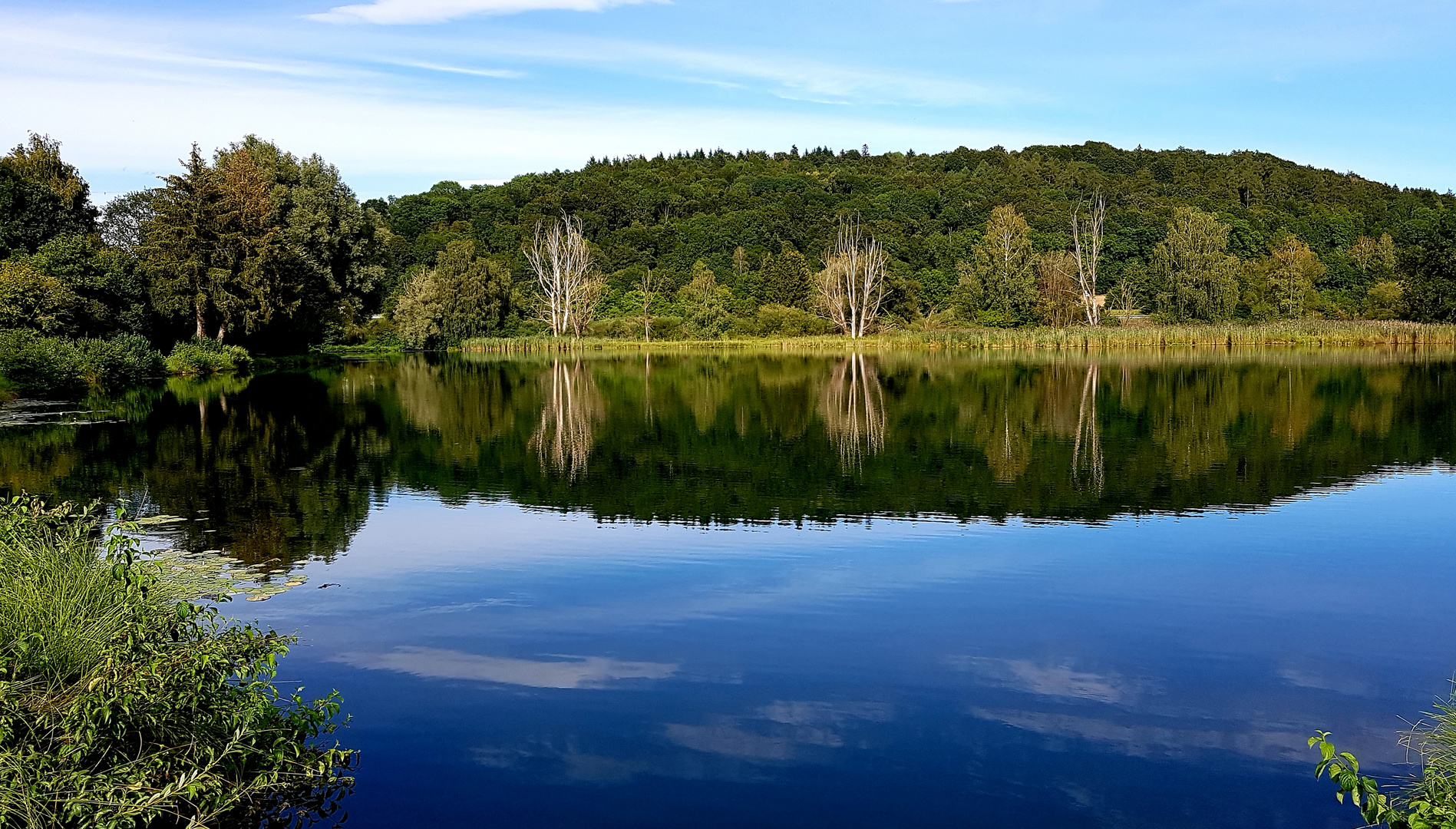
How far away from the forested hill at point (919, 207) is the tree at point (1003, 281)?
503cm

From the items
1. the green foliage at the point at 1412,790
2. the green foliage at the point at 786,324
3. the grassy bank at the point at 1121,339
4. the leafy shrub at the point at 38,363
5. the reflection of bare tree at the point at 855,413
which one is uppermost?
the green foliage at the point at 786,324

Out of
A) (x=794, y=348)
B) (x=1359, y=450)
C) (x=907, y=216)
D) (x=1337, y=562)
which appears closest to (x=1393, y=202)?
(x=907, y=216)

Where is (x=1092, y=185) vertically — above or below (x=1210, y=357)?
above

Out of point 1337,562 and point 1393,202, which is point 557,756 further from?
point 1393,202

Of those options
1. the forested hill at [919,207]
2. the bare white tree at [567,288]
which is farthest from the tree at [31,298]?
the forested hill at [919,207]

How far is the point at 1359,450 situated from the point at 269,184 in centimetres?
4975

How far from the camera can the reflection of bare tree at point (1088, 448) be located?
16984 mm

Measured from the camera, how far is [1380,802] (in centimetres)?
412

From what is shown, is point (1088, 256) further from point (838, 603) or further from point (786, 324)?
point (838, 603)

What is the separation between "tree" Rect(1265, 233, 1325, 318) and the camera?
7844 cm

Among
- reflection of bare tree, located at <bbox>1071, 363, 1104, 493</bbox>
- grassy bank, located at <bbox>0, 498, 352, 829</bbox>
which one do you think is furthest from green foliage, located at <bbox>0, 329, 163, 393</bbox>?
grassy bank, located at <bbox>0, 498, 352, 829</bbox>

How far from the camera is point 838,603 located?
989 centimetres

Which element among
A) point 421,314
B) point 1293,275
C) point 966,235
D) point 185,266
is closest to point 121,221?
point 421,314

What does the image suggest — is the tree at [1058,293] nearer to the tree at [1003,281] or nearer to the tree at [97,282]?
the tree at [1003,281]
